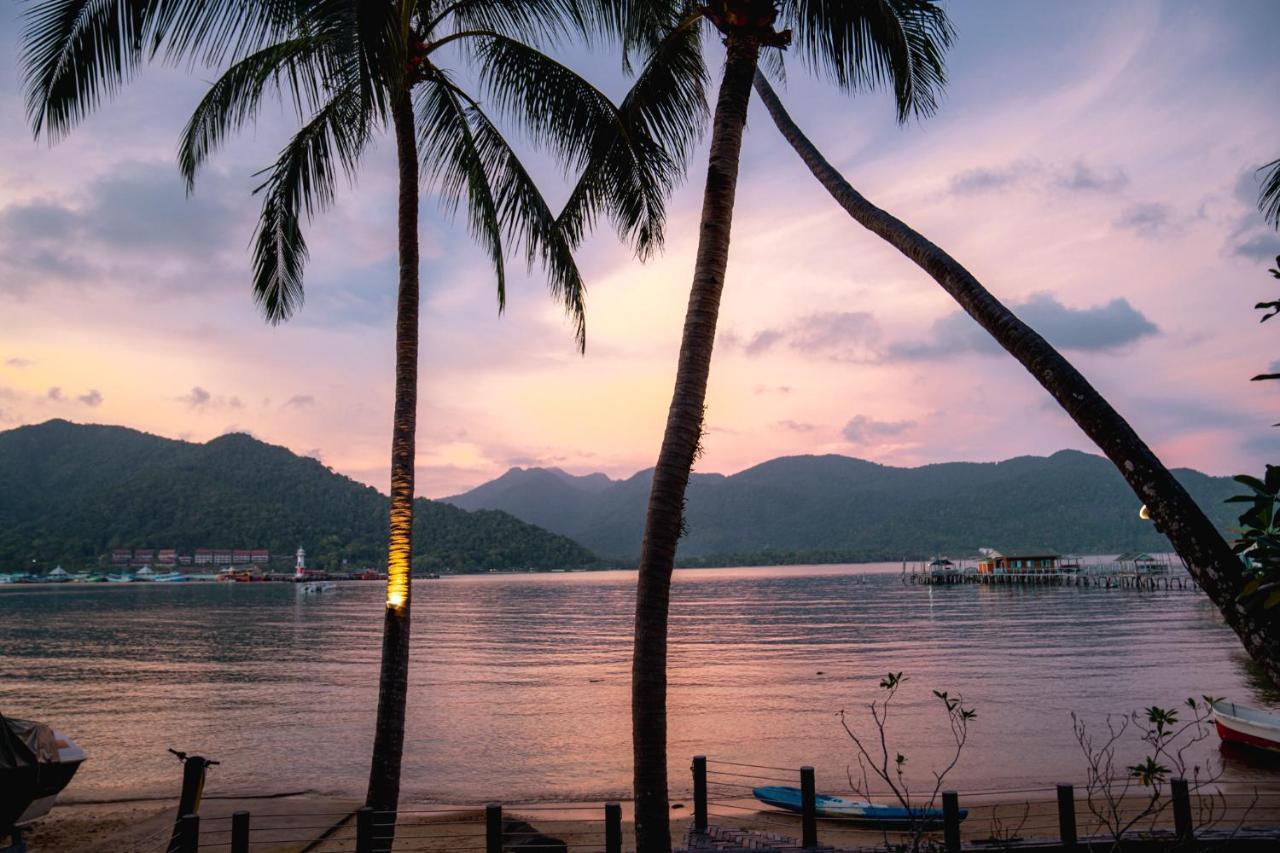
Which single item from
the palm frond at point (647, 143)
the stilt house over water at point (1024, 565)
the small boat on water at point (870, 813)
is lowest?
the stilt house over water at point (1024, 565)

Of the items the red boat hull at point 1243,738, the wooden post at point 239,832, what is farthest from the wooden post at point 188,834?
the red boat hull at point 1243,738

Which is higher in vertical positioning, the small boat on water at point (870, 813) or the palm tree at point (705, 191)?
the palm tree at point (705, 191)

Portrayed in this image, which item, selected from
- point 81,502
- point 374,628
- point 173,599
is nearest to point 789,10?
point 374,628

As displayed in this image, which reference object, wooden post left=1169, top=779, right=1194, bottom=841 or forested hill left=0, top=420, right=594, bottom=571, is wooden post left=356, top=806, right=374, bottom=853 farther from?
forested hill left=0, top=420, right=594, bottom=571

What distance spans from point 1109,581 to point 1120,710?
7730 centimetres

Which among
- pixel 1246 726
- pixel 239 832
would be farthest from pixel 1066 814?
pixel 1246 726

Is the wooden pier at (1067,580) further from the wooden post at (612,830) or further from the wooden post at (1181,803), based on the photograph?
the wooden post at (612,830)

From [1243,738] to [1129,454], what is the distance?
17005 mm

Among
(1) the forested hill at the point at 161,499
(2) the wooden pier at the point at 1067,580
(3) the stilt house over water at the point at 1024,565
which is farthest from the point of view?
(1) the forested hill at the point at 161,499

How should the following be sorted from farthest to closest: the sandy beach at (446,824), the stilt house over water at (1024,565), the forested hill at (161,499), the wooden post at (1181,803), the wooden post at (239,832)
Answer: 1. the forested hill at (161,499)
2. the stilt house over water at (1024,565)
3. the sandy beach at (446,824)
4. the wooden post at (1181,803)
5. the wooden post at (239,832)

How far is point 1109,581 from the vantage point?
90.2 m

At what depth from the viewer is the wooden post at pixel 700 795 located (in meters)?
9.10

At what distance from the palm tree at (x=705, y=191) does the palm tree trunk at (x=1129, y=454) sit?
4.92ft

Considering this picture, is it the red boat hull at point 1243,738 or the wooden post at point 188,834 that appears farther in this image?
the red boat hull at point 1243,738
